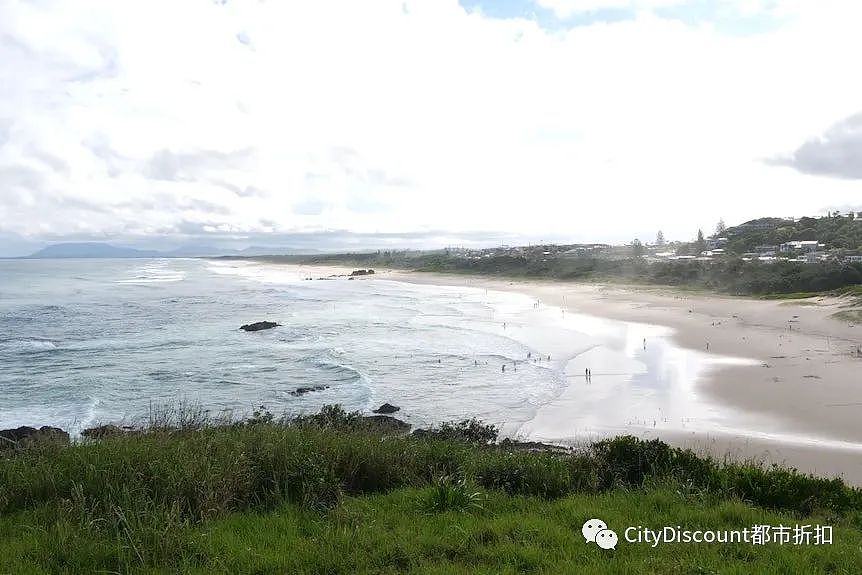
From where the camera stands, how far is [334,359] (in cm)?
2384

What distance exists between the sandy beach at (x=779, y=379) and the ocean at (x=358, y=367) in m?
1.15

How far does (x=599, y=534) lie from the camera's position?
183 inches

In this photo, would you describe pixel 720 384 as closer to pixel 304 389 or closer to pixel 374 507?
pixel 304 389

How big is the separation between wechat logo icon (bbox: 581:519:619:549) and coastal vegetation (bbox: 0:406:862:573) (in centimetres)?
9

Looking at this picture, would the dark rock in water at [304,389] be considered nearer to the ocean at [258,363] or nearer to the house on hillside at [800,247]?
the ocean at [258,363]

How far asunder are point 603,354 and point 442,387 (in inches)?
343

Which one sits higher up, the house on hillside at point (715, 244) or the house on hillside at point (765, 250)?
the house on hillside at point (715, 244)

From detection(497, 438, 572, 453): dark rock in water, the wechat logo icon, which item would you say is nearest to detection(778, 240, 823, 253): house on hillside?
detection(497, 438, 572, 453): dark rock in water

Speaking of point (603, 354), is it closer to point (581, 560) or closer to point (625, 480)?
point (625, 480)

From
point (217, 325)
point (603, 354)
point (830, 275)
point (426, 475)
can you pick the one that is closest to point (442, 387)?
point (603, 354)

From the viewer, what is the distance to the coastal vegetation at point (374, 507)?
13.8 feet

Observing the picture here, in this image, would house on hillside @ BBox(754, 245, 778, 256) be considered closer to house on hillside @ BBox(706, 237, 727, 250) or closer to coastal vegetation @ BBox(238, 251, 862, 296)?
house on hillside @ BBox(706, 237, 727, 250)

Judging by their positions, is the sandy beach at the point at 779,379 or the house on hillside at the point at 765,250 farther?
the house on hillside at the point at 765,250

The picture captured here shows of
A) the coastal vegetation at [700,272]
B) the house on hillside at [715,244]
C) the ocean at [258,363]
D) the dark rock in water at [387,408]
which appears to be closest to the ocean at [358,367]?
the ocean at [258,363]
